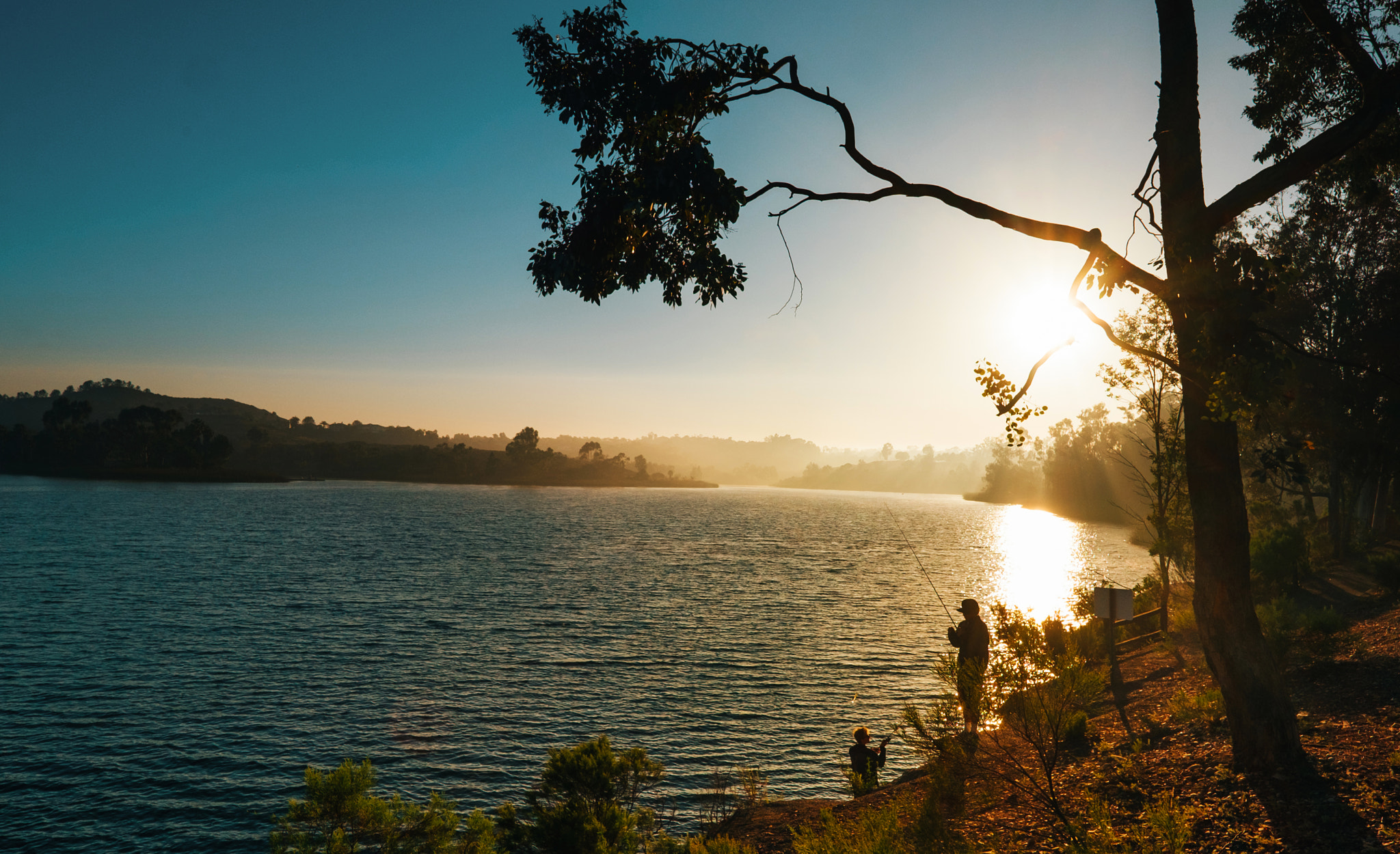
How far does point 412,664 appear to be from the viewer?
2442cm

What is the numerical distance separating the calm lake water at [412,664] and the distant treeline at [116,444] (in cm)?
12360

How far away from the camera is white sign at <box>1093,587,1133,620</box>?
45.0 ft

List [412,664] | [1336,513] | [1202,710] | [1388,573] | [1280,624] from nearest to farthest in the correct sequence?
1. [1202,710]
2. [1280,624]
3. [1388,573]
4. [412,664]
5. [1336,513]

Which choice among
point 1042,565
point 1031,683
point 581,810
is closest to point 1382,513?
point 1042,565

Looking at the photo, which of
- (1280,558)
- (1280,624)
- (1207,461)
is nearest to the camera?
(1207,461)

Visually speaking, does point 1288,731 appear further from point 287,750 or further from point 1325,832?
point 287,750

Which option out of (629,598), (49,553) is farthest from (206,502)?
(629,598)

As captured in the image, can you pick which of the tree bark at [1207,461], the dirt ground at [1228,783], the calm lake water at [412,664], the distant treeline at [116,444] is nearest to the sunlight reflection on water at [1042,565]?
the calm lake water at [412,664]

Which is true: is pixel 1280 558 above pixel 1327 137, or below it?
below

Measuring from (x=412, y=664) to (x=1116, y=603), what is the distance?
74.0ft

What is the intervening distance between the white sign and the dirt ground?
1.71m

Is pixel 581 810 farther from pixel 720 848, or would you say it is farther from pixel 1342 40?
pixel 1342 40

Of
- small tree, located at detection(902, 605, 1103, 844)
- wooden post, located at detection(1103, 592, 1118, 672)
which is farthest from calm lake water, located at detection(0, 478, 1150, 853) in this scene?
small tree, located at detection(902, 605, 1103, 844)

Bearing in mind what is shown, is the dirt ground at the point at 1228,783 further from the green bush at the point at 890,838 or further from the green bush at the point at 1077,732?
the green bush at the point at 890,838
